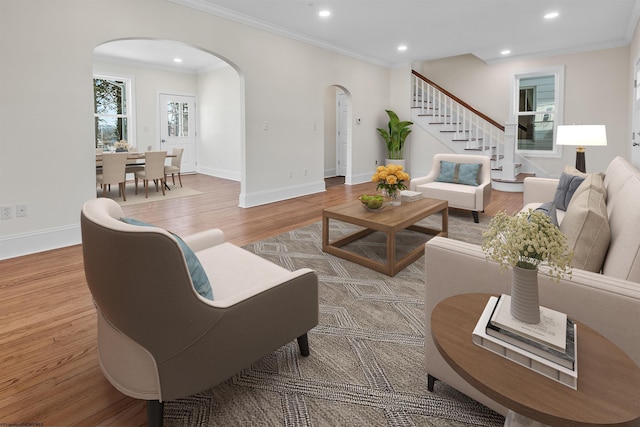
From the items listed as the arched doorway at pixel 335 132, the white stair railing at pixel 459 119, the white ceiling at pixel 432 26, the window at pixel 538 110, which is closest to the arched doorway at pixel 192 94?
the white ceiling at pixel 432 26

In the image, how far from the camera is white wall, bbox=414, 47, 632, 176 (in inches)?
251

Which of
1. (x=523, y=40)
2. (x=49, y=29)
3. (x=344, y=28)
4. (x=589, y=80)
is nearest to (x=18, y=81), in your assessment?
(x=49, y=29)

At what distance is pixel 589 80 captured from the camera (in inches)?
261

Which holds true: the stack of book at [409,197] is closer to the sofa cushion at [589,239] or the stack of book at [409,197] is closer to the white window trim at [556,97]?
the sofa cushion at [589,239]

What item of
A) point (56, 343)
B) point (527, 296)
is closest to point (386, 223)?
point (527, 296)

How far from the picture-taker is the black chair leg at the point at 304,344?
1809mm

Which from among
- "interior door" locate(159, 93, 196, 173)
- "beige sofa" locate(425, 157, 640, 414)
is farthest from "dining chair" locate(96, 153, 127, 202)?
"beige sofa" locate(425, 157, 640, 414)

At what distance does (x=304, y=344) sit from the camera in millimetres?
1820

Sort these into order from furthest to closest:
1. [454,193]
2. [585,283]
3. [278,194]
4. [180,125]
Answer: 1. [180,125]
2. [278,194]
3. [454,193]
4. [585,283]

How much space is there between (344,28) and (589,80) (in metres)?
4.84

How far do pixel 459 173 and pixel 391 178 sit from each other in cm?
187

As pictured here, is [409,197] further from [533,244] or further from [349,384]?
[533,244]

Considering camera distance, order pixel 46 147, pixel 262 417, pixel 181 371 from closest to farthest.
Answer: pixel 181 371 → pixel 262 417 → pixel 46 147

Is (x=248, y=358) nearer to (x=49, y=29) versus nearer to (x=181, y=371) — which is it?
(x=181, y=371)
